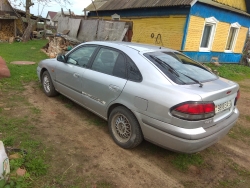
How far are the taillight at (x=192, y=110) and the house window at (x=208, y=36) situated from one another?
1049 cm

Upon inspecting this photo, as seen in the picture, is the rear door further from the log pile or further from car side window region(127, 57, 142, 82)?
the log pile

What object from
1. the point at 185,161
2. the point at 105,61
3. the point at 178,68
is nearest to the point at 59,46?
the point at 105,61

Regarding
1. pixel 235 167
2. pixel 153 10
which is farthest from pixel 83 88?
pixel 153 10

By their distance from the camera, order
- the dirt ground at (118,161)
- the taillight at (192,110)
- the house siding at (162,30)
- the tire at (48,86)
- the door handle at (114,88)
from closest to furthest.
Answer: the taillight at (192,110) < the dirt ground at (118,161) < the door handle at (114,88) < the tire at (48,86) < the house siding at (162,30)

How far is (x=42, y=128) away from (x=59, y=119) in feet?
1.52

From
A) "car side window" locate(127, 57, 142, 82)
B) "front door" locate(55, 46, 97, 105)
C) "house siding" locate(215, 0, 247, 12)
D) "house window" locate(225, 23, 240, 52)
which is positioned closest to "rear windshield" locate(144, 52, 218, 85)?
"car side window" locate(127, 57, 142, 82)

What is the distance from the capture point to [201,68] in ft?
11.2

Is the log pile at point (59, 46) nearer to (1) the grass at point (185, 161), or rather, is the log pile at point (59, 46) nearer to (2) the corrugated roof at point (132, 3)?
(2) the corrugated roof at point (132, 3)

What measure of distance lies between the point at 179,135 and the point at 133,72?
1.12m

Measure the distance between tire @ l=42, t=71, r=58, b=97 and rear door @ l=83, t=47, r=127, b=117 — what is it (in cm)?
143

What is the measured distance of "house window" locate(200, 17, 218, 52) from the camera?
1185cm

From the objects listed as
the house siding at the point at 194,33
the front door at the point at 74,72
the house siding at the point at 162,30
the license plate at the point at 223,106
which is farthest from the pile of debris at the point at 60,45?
the license plate at the point at 223,106

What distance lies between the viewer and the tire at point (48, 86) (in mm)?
4746

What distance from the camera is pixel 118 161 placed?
9.41 feet
